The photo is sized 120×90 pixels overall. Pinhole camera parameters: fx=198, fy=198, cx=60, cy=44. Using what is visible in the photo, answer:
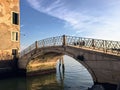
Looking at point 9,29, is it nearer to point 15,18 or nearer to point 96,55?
point 15,18

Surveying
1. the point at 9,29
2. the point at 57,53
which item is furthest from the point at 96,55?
the point at 9,29

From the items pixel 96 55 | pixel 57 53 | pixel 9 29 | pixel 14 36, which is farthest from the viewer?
pixel 14 36

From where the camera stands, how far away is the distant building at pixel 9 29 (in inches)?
1201

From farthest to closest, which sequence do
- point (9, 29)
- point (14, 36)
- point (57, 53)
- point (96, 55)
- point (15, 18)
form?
point (15, 18) → point (14, 36) → point (9, 29) → point (57, 53) → point (96, 55)

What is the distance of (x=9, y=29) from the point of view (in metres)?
31.6

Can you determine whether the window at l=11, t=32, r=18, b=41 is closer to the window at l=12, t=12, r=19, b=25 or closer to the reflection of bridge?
the window at l=12, t=12, r=19, b=25

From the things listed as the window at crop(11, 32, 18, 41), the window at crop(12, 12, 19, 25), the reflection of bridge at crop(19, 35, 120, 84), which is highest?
the window at crop(12, 12, 19, 25)

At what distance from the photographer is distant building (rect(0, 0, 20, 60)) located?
30.5 metres

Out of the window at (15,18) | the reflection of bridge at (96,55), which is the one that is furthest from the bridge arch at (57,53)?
the window at (15,18)

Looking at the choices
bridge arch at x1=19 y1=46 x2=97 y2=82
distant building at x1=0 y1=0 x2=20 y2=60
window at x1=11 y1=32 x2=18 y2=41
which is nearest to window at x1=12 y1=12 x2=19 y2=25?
distant building at x1=0 y1=0 x2=20 y2=60

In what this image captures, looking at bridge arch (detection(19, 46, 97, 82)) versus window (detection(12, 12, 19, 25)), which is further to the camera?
window (detection(12, 12, 19, 25))

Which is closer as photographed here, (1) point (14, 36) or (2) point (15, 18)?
(1) point (14, 36)

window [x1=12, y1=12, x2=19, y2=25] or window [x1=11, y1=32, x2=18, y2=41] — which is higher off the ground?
window [x1=12, y1=12, x2=19, y2=25]

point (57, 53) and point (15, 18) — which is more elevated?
point (15, 18)
